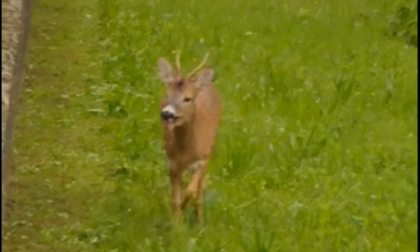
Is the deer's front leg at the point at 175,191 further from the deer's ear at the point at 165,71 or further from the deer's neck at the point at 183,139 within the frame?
the deer's ear at the point at 165,71

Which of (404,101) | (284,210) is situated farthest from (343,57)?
A: (284,210)

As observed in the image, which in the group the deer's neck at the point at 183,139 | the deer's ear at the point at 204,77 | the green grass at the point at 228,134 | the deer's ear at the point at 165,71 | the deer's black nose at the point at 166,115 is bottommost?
the green grass at the point at 228,134

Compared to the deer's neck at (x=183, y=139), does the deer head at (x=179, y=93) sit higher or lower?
higher

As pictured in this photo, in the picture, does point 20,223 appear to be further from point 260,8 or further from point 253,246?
point 260,8

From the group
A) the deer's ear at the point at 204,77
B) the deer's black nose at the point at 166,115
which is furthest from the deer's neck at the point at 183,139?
the deer's black nose at the point at 166,115

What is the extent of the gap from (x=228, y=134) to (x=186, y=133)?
1664 mm

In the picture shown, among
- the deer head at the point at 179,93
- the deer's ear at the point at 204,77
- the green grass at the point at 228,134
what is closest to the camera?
the deer head at the point at 179,93

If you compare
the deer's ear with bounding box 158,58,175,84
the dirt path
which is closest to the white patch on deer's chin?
the deer's ear with bounding box 158,58,175,84

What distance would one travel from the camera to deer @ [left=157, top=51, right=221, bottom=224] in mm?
7779

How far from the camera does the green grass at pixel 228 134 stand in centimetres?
784

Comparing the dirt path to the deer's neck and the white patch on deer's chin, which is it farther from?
the white patch on deer's chin

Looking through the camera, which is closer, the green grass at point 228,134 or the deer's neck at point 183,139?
the green grass at point 228,134

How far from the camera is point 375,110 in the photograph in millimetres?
11078

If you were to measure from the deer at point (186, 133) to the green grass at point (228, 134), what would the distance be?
15 centimetres
